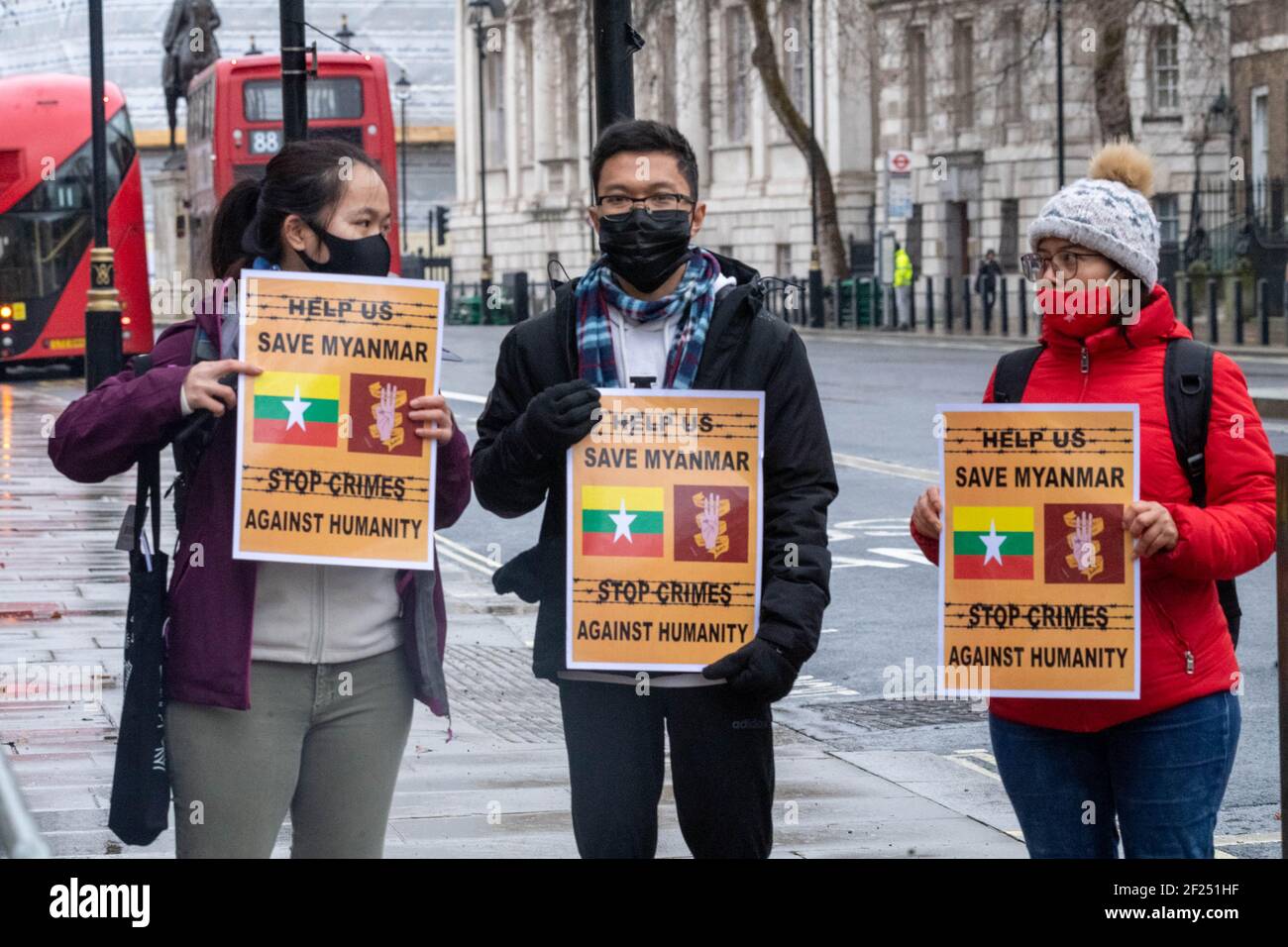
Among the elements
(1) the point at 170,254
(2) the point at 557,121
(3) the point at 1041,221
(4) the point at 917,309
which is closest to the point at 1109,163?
(3) the point at 1041,221

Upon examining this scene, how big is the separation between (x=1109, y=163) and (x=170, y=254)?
5315cm

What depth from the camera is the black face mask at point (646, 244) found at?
13.0ft

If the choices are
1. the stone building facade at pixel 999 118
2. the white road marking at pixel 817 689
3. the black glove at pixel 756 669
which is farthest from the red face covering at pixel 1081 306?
the stone building facade at pixel 999 118

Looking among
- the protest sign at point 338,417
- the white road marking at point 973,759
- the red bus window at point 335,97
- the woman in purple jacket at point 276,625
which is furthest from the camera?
the red bus window at point 335,97

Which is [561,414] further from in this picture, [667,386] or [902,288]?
[902,288]

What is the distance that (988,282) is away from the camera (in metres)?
44.0

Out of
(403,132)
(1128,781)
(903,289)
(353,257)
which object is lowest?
(1128,781)

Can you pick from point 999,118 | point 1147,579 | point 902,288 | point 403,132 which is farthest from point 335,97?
point 403,132

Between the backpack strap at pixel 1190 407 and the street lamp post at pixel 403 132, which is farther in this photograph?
the street lamp post at pixel 403 132

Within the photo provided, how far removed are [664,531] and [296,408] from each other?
0.69 m

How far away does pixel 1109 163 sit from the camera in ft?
13.9

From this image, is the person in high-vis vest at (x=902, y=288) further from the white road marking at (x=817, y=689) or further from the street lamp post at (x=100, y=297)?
the white road marking at (x=817, y=689)

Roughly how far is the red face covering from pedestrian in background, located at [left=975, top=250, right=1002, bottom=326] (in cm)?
3853

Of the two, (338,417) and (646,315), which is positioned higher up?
(646,315)
